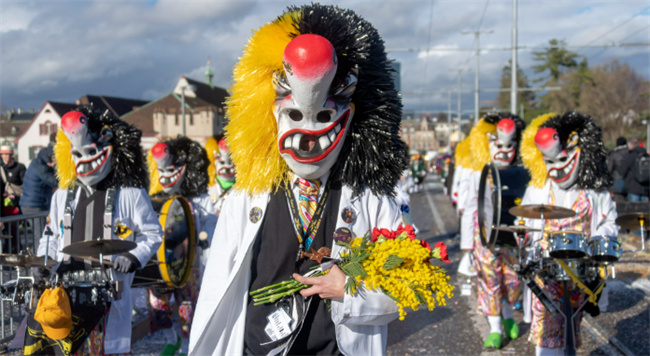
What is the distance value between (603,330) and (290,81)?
524 cm

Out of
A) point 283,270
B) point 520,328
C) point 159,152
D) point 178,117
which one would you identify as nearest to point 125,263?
point 283,270

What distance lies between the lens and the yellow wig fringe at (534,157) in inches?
222

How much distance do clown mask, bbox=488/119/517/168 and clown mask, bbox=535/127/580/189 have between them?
1.78 metres

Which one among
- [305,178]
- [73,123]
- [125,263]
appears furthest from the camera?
[73,123]

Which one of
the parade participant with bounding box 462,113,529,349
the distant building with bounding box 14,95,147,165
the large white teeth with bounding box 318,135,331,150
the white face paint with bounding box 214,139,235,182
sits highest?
the distant building with bounding box 14,95,147,165

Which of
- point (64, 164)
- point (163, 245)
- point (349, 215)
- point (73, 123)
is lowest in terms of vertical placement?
point (163, 245)

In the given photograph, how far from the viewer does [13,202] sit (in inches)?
372

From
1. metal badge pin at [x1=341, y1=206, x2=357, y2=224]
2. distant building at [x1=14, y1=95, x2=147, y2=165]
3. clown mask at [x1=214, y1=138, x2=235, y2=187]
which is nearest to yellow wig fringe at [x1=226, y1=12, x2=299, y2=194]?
metal badge pin at [x1=341, y1=206, x2=357, y2=224]

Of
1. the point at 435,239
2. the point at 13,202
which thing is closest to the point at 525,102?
the point at 435,239

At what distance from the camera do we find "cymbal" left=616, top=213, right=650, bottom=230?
4777 millimetres

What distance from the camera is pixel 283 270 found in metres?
2.83

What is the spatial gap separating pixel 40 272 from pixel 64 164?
108cm

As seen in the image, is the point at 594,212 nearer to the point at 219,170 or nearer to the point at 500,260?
the point at 500,260

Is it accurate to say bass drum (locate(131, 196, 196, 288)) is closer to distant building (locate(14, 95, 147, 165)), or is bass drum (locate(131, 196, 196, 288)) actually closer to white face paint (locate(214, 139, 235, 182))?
white face paint (locate(214, 139, 235, 182))
